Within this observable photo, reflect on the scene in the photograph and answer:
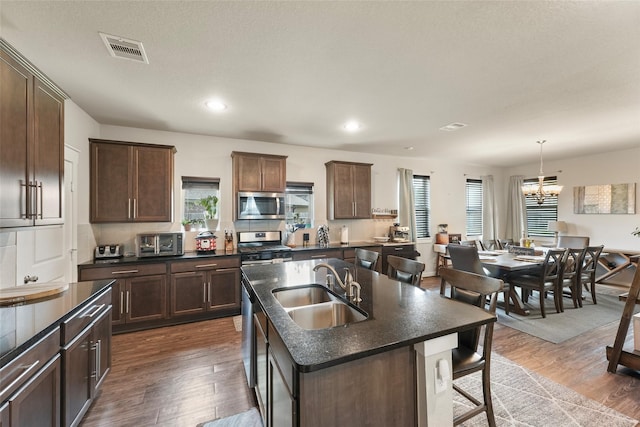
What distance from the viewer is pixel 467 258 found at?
140 inches

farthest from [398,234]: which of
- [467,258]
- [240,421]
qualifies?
[240,421]

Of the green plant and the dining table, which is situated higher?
the green plant

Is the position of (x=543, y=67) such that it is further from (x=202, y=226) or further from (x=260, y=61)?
(x=202, y=226)

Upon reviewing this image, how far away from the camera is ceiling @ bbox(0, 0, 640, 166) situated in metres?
1.68

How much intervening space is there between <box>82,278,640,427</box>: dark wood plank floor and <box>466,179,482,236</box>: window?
138 inches

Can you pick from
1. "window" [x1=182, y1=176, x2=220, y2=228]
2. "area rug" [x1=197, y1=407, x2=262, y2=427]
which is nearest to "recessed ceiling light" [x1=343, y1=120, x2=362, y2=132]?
"window" [x1=182, y1=176, x2=220, y2=228]

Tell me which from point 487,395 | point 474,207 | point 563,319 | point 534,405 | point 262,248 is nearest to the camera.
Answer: point 487,395

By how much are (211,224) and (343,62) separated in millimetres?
3160

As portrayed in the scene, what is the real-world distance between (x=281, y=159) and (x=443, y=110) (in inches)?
95.2

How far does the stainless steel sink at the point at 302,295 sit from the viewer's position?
1.99 metres

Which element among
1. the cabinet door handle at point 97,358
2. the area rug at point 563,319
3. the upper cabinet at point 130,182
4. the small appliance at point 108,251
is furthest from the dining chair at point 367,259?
the small appliance at point 108,251

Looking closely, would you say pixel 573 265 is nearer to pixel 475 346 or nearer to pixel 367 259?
pixel 367 259

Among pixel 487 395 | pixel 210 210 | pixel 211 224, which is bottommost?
pixel 487 395

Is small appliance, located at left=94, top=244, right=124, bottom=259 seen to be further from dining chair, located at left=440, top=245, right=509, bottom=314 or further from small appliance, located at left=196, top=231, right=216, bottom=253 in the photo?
dining chair, located at left=440, top=245, right=509, bottom=314
